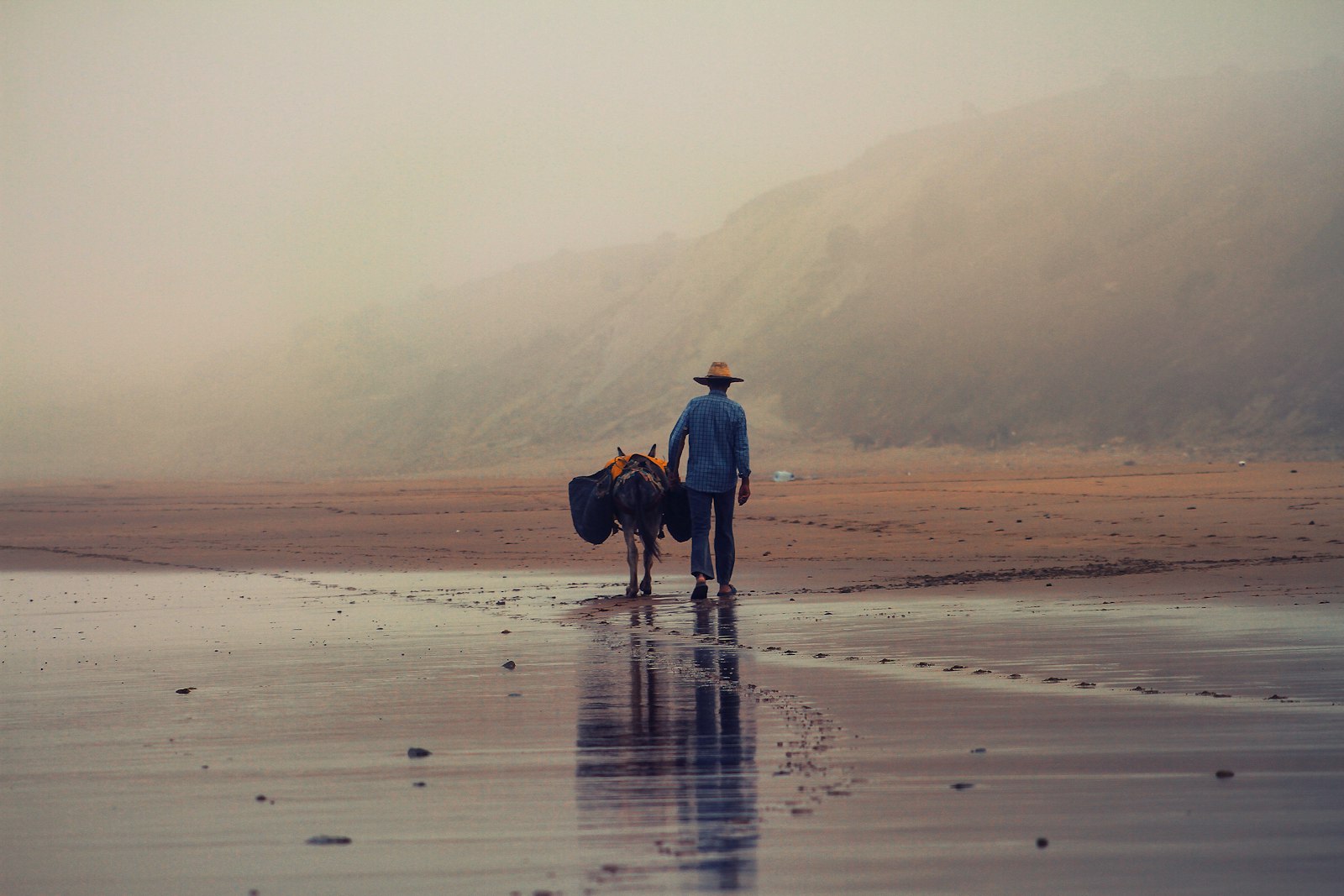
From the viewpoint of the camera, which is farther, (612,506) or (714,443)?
(612,506)

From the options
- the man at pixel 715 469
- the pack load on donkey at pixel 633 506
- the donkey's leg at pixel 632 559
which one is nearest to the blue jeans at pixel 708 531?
the man at pixel 715 469

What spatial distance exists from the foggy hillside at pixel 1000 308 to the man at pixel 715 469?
80260mm

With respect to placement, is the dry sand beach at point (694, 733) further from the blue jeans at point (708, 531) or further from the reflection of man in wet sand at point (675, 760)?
the blue jeans at point (708, 531)

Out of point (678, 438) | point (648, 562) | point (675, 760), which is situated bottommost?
point (675, 760)

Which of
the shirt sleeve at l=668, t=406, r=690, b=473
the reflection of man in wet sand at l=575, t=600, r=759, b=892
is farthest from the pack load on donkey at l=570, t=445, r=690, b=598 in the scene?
the reflection of man in wet sand at l=575, t=600, r=759, b=892

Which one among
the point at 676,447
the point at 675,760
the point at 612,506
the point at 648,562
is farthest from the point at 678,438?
the point at 675,760

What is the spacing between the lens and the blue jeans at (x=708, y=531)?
650 inches

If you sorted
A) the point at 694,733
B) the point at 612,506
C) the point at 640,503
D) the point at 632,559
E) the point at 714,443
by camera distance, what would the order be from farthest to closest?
→ the point at 612,506 < the point at 640,503 < the point at 632,559 < the point at 714,443 < the point at 694,733

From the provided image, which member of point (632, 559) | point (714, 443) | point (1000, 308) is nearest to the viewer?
point (714, 443)

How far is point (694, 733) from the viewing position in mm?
8109

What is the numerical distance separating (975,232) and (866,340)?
1546 centimetres

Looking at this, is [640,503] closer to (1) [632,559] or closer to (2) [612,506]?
(2) [612,506]

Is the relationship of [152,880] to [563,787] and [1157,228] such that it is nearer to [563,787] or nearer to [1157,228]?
[563,787]

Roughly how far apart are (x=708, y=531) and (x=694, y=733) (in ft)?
27.6
